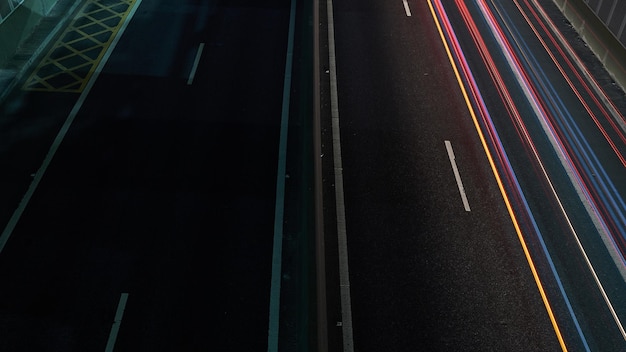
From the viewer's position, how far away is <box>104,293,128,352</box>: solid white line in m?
12.6

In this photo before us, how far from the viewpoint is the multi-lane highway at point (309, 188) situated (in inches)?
524

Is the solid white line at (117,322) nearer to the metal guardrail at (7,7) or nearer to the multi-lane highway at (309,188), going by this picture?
the multi-lane highway at (309,188)

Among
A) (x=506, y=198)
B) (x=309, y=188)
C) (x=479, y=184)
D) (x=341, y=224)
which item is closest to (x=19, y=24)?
(x=309, y=188)

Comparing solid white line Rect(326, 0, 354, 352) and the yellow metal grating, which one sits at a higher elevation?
the yellow metal grating

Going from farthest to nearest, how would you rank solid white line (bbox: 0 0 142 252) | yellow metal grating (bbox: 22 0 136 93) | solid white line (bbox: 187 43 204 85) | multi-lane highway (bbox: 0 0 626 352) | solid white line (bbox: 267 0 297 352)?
solid white line (bbox: 187 43 204 85) → yellow metal grating (bbox: 22 0 136 93) → solid white line (bbox: 0 0 142 252) → multi-lane highway (bbox: 0 0 626 352) → solid white line (bbox: 267 0 297 352)

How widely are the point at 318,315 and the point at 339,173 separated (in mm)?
5342

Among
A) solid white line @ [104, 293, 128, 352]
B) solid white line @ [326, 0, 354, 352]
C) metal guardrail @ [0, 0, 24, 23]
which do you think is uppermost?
metal guardrail @ [0, 0, 24, 23]

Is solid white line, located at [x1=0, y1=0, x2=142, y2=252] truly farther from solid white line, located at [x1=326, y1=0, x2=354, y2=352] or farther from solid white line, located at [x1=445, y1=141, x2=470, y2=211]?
solid white line, located at [x1=445, y1=141, x2=470, y2=211]

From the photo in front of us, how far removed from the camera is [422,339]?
511 inches

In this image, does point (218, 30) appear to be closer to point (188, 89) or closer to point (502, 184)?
point (188, 89)

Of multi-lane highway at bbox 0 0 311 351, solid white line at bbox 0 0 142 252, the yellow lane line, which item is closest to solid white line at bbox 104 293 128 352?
multi-lane highway at bbox 0 0 311 351

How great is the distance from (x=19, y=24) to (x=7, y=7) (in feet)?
2.68

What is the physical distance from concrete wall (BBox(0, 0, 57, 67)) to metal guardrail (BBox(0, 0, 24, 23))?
0.27 ft

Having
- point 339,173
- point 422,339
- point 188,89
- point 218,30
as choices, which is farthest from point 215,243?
point 218,30
